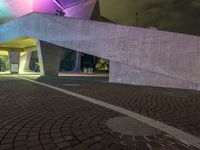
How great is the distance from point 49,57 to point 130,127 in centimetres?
1952

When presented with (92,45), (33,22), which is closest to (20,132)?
(92,45)

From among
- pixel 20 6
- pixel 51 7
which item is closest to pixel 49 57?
pixel 20 6

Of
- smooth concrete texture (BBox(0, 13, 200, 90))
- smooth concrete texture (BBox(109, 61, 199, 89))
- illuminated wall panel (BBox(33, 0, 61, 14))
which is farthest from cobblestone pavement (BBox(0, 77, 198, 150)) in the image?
→ illuminated wall panel (BBox(33, 0, 61, 14))

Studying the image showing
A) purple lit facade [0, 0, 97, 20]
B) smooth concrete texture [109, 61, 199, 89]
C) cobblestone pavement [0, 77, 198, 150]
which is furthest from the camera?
purple lit facade [0, 0, 97, 20]

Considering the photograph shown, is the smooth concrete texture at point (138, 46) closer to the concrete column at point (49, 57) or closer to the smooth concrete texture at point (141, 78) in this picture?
the smooth concrete texture at point (141, 78)

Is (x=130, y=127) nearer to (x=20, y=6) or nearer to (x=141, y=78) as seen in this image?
(x=141, y=78)

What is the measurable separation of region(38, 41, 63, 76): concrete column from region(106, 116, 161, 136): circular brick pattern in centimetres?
1856

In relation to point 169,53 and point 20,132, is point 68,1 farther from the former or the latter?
point 20,132

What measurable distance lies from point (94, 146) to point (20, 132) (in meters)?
1.60

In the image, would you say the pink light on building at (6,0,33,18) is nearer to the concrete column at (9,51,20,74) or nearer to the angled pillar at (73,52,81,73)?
the concrete column at (9,51,20,74)

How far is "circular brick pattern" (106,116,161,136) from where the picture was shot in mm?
4086

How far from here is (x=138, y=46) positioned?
13922mm

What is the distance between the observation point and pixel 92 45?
15906 millimetres

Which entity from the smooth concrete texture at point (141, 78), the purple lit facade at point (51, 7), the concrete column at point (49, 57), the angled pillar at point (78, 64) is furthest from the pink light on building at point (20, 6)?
the smooth concrete texture at point (141, 78)
